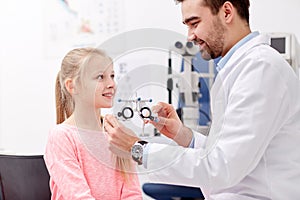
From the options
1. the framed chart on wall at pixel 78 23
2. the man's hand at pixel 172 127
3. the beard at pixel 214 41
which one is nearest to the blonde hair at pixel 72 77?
the man's hand at pixel 172 127

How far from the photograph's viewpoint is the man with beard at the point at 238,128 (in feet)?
3.84

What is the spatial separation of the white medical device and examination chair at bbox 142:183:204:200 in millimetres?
850

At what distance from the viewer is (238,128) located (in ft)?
3.83

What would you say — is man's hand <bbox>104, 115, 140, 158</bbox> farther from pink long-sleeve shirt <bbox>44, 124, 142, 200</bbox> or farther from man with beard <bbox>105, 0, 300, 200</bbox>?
pink long-sleeve shirt <bbox>44, 124, 142, 200</bbox>

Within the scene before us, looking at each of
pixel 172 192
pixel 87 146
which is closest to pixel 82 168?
pixel 87 146

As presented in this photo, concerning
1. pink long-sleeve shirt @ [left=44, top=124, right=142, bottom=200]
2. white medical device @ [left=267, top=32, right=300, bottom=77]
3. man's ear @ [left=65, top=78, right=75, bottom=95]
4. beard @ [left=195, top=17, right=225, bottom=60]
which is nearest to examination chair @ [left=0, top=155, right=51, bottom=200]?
pink long-sleeve shirt @ [left=44, top=124, right=142, bottom=200]

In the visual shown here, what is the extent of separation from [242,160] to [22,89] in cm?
286

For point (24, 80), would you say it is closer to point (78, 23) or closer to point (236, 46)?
point (78, 23)

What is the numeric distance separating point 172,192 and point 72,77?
1.17 metres

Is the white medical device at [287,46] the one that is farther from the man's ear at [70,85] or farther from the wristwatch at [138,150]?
the wristwatch at [138,150]

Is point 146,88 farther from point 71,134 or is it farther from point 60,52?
point 60,52

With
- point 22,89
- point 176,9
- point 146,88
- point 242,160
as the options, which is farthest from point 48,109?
point 242,160

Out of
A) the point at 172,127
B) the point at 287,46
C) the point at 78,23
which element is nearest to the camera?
the point at 172,127

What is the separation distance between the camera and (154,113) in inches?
54.1
